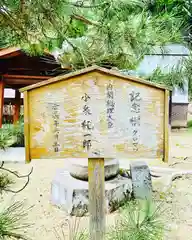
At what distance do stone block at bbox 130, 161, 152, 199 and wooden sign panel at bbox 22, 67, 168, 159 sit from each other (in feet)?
5.64

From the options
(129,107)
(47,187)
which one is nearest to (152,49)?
(129,107)

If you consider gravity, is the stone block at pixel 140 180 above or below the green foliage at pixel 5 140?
below

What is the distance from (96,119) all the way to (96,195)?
35cm

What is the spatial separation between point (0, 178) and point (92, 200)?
43 centimetres

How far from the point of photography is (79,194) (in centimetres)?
308

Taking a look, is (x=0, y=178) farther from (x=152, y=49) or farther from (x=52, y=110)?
(x=152, y=49)

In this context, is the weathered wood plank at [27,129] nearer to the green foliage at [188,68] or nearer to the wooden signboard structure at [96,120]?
the wooden signboard structure at [96,120]

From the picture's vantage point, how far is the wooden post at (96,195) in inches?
64.0

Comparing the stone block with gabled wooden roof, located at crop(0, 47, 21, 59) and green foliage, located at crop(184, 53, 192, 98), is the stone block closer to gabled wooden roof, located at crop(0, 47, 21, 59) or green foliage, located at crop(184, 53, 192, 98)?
green foliage, located at crop(184, 53, 192, 98)

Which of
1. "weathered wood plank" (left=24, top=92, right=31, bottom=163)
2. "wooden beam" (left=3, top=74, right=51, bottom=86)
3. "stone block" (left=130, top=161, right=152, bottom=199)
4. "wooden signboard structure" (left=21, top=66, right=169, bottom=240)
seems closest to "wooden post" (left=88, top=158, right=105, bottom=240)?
"wooden signboard structure" (left=21, top=66, right=169, bottom=240)

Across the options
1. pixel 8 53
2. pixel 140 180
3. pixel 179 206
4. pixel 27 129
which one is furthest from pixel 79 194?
pixel 8 53

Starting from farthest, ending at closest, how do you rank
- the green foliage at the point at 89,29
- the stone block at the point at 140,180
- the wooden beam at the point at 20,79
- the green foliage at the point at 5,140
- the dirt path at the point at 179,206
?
the wooden beam at the point at 20,79, the stone block at the point at 140,180, the dirt path at the point at 179,206, the green foliage at the point at 5,140, the green foliage at the point at 89,29

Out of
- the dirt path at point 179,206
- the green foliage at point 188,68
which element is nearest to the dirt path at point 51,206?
the dirt path at point 179,206

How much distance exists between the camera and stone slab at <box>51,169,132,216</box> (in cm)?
307
